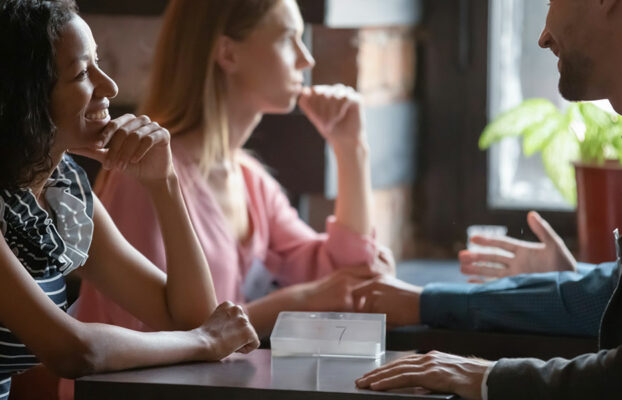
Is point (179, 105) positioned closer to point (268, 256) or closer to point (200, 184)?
point (200, 184)

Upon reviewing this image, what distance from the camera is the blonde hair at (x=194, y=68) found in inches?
85.5

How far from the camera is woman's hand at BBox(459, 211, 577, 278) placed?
212cm

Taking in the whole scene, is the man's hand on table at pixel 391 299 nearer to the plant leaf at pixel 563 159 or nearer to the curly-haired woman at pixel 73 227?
the curly-haired woman at pixel 73 227

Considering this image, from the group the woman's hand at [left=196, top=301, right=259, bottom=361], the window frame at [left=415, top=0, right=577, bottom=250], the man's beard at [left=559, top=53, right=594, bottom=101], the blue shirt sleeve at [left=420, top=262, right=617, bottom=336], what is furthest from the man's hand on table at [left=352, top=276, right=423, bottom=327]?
the window frame at [left=415, top=0, right=577, bottom=250]

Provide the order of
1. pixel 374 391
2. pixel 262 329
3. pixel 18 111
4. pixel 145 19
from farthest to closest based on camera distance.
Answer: pixel 145 19
pixel 262 329
pixel 18 111
pixel 374 391

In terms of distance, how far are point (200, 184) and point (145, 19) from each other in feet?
1.97

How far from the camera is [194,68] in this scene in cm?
219

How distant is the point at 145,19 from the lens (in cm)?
257

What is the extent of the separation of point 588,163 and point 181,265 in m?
1.00

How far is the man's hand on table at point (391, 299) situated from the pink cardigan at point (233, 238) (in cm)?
16

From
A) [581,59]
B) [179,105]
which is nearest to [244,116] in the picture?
[179,105]

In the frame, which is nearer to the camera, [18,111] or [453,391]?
[453,391]

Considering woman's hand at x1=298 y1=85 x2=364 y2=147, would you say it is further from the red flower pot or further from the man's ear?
the red flower pot

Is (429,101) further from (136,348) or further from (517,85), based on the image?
(136,348)
